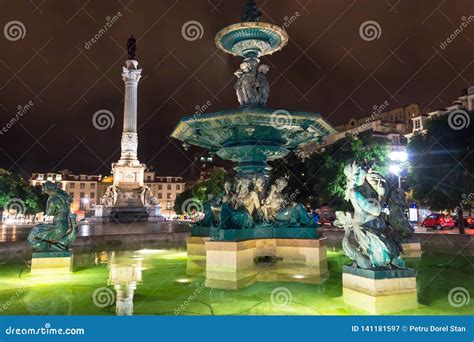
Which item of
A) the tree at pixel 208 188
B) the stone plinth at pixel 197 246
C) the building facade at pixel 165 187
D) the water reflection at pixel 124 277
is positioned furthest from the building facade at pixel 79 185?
the stone plinth at pixel 197 246

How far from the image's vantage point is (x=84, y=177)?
119125 mm

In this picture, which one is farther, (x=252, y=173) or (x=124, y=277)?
(x=252, y=173)

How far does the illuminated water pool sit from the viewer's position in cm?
607

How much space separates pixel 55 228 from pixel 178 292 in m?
4.25

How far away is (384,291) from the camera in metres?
6.02

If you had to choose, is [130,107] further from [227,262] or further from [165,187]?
[165,187]

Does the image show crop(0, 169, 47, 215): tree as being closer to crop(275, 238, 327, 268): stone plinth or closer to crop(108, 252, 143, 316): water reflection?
crop(108, 252, 143, 316): water reflection

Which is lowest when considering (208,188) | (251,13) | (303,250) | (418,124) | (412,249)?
(412,249)

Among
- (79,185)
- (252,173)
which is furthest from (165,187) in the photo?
(252,173)

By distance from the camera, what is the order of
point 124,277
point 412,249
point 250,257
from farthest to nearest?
1. point 412,249
2. point 250,257
3. point 124,277

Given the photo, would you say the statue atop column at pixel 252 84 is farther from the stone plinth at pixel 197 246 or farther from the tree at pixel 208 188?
the tree at pixel 208 188

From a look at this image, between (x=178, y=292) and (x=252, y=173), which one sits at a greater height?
(x=252, y=173)

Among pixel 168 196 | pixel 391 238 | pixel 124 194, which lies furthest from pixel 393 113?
pixel 391 238

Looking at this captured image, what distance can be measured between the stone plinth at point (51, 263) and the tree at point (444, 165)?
21.8 meters
